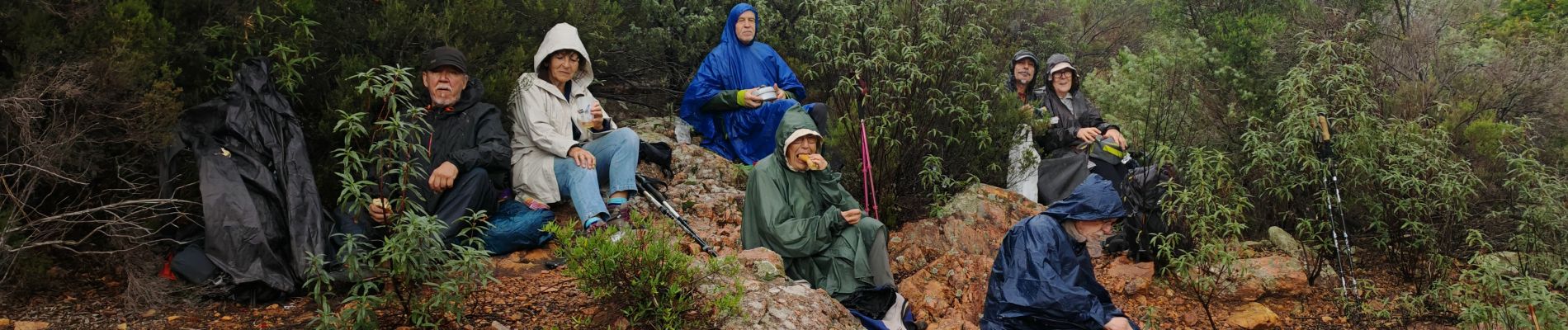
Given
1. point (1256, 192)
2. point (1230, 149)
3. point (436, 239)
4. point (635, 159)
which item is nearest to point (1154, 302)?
point (1256, 192)

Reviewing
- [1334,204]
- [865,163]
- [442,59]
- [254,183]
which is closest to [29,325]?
[254,183]

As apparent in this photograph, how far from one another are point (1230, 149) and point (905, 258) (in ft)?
8.89

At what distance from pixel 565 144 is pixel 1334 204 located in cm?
436

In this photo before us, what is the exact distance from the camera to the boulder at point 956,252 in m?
5.72

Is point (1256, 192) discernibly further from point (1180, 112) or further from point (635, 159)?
point (635, 159)

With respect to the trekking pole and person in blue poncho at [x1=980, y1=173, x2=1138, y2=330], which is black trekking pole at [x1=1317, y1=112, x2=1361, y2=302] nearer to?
person in blue poncho at [x1=980, y1=173, x2=1138, y2=330]

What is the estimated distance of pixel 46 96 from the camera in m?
4.57

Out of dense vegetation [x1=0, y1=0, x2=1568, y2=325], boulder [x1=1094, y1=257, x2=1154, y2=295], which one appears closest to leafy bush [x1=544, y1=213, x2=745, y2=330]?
dense vegetation [x1=0, y1=0, x2=1568, y2=325]

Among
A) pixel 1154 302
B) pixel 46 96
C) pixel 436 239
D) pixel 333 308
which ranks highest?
pixel 46 96

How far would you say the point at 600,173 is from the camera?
5.92 m

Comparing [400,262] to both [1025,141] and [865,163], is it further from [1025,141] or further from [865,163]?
[1025,141]

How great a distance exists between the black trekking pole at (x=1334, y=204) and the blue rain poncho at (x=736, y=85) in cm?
327

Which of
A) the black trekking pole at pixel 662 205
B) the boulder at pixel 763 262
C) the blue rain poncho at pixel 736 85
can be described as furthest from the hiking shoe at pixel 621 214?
the blue rain poncho at pixel 736 85

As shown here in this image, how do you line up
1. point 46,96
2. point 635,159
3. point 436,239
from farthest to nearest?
point 635,159 < point 46,96 < point 436,239
